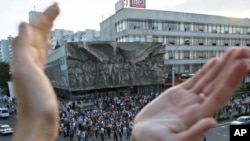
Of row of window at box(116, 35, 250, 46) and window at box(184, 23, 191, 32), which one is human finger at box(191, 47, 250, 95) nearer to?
row of window at box(116, 35, 250, 46)

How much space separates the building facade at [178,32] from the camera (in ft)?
126

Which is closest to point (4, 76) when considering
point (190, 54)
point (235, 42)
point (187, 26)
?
point (190, 54)

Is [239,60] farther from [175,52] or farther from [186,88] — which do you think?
[175,52]

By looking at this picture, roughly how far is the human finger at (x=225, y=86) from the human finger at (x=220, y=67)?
0.11ft

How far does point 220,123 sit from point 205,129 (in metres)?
23.7

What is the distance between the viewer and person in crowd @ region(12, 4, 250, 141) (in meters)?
1.37

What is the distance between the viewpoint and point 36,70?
4.75 ft

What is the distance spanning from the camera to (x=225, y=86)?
1391 mm

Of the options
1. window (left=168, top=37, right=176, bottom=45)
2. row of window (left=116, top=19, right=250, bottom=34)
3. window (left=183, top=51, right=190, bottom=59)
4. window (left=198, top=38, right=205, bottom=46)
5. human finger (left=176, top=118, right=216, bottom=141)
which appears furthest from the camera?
window (left=198, top=38, right=205, bottom=46)

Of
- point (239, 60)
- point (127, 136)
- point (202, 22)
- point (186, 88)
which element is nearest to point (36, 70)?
point (186, 88)

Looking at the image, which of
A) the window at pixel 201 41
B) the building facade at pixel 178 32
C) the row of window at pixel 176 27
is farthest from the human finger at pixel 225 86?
the window at pixel 201 41

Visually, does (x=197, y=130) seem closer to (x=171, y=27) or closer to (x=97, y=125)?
(x=97, y=125)

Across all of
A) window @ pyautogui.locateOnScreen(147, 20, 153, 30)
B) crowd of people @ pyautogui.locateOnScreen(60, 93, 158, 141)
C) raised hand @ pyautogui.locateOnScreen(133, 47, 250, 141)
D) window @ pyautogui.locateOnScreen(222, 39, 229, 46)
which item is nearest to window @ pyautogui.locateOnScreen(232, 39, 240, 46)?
window @ pyautogui.locateOnScreen(222, 39, 229, 46)

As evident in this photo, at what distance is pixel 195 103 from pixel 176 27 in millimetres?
41836
